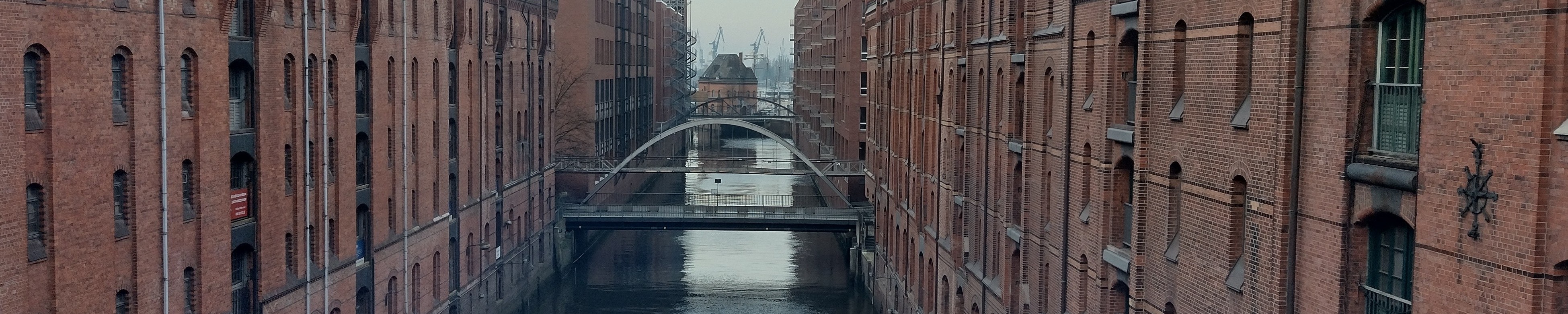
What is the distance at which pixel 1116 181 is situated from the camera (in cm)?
1969

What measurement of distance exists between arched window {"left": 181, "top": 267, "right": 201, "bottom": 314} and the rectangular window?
4.52 metres

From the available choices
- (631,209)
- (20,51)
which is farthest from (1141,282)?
(631,209)

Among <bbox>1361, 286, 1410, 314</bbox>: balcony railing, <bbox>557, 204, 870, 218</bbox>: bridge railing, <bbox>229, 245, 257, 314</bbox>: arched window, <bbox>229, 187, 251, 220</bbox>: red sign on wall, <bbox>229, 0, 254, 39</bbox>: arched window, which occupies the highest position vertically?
<bbox>229, 0, 254, 39</bbox>: arched window

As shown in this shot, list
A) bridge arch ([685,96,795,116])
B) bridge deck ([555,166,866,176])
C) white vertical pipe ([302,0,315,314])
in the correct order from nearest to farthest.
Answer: white vertical pipe ([302,0,315,314]), bridge deck ([555,166,866,176]), bridge arch ([685,96,795,116])

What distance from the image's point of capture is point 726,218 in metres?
51.0

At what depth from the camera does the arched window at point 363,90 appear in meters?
31.3

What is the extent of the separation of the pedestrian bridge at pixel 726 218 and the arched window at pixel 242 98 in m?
25.5

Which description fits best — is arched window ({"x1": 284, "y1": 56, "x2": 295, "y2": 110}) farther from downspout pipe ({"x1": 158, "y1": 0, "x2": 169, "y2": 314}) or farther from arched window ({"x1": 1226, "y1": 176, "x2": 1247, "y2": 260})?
arched window ({"x1": 1226, "y1": 176, "x2": 1247, "y2": 260})

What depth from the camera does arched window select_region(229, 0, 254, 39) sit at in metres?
24.8

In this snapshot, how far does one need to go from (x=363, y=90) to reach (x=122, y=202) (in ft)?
33.5

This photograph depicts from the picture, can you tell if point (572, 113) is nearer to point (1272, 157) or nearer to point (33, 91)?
point (33, 91)

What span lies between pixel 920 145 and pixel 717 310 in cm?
1065

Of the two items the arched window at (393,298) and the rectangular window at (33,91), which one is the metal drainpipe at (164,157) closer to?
the rectangular window at (33,91)

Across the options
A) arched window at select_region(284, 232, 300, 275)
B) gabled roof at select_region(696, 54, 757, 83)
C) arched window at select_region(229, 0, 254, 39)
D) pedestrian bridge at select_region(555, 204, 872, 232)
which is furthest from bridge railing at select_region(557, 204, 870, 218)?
gabled roof at select_region(696, 54, 757, 83)
